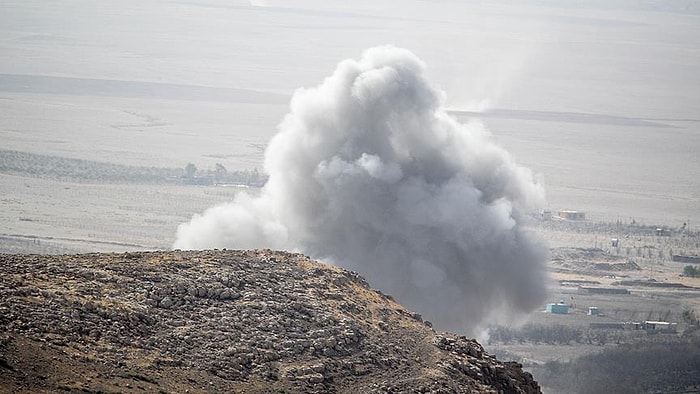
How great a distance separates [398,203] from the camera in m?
61.2

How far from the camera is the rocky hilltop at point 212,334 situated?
27297 millimetres

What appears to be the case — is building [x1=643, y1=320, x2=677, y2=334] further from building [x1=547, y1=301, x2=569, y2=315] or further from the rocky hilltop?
the rocky hilltop

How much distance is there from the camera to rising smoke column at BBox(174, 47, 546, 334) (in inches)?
2343

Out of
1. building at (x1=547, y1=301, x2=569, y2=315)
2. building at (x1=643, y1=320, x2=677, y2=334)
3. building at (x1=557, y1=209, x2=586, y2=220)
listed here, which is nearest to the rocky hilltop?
building at (x1=643, y1=320, x2=677, y2=334)

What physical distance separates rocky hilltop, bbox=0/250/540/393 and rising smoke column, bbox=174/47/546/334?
884 inches

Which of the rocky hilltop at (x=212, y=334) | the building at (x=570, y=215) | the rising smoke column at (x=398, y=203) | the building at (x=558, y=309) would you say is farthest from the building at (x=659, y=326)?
the building at (x=570, y=215)

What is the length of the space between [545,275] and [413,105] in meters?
9.08

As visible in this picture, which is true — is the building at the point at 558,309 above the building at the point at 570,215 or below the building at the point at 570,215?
below

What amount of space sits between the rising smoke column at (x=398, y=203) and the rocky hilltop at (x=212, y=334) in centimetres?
A: 2246

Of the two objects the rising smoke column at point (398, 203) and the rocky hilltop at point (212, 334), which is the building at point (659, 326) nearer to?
the rising smoke column at point (398, 203)

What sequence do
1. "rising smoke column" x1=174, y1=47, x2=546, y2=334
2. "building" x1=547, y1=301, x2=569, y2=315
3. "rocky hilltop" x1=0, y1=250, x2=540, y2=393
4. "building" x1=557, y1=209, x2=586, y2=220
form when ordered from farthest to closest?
"building" x1=557, y1=209, x2=586, y2=220 → "building" x1=547, y1=301, x2=569, y2=315 → "rising smoke column" x1=174, y1=47, x2=546, y2=334 → "rocky hilltop" x1=0, y1=250, x2=540, y2=393

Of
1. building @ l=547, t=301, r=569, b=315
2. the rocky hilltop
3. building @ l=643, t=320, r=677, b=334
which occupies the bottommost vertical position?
the rocky hilltop

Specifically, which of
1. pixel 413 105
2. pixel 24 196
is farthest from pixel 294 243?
pixel 24 196

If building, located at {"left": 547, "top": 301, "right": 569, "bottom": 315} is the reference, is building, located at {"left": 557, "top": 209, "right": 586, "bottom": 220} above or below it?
above
